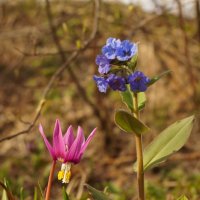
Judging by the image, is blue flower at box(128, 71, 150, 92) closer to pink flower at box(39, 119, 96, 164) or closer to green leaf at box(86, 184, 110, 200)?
pink flower at box(39, 119, 96, 164)

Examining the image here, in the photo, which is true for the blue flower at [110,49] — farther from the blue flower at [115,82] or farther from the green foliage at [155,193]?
the green foliage at [155,193]

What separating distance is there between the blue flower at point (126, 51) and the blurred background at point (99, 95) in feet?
4.35

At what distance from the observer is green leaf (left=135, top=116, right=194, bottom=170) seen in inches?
68.2

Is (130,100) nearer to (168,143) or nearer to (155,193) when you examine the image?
(168,143)

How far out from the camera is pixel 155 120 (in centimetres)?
426

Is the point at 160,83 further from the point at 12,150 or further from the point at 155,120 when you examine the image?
the point at 12,150

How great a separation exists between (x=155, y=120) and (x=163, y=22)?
790 mm

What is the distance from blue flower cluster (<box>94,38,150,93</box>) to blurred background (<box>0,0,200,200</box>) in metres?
1.31

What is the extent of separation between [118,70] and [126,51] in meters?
0.06

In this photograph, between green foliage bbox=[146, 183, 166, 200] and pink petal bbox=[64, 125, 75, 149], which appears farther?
green foliage bbox=[146, 183, 166, 200]

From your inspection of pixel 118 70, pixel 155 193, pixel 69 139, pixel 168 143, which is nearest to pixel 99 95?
pixel 155 193

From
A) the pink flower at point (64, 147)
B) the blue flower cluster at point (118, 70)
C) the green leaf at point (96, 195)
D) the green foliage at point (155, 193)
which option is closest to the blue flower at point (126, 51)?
the blue flower cluster at point (118, 70)

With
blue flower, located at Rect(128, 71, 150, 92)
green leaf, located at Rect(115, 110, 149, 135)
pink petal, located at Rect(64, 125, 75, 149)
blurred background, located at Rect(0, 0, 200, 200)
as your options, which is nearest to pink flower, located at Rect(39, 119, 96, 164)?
pink petal, located at Rect(64, 125, 75, 149)

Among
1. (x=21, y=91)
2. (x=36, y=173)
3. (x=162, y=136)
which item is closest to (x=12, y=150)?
(x=36, y=173)
